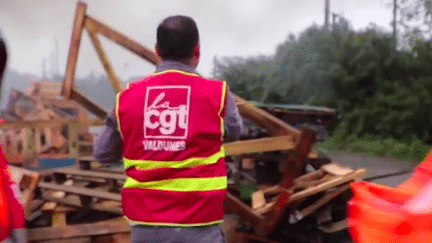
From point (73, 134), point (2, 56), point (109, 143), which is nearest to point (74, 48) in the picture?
point (73, 134)

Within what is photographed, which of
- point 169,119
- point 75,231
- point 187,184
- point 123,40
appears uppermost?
point 123,40

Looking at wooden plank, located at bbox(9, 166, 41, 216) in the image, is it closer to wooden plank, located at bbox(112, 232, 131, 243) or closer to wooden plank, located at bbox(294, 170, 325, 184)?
wooden plank, located at bbox(112, 232, 131, 243)

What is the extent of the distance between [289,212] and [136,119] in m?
2.37

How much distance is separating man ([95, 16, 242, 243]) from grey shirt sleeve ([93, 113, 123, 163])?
75 mm

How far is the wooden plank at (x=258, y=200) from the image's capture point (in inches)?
151

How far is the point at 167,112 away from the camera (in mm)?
1839

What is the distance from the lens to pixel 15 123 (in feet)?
17.2

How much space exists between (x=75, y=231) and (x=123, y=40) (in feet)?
5.16

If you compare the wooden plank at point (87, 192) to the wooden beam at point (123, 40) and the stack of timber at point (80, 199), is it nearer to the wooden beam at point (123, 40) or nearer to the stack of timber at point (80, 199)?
the stack of timber at point (80, 199)

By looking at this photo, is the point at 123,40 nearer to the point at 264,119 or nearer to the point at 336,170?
the point at 264,119

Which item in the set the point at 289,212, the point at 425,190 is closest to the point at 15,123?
the point at 289,212

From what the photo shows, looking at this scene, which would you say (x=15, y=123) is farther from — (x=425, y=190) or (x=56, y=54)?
(x=56, y=54)

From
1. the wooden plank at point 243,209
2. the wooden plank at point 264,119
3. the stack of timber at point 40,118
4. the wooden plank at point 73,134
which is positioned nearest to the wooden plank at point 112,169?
the wooden plank at point 73,134

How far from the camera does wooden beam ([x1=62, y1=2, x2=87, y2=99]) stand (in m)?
3.78
